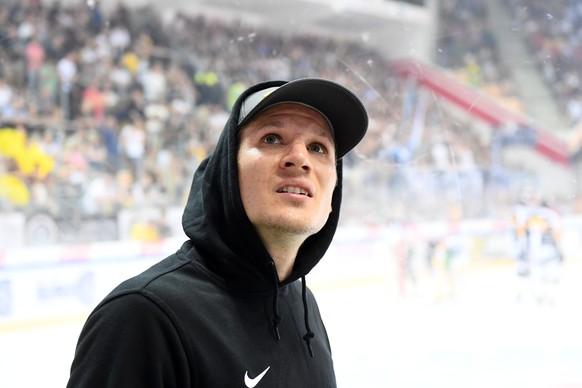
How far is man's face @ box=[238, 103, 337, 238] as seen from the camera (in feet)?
2.56

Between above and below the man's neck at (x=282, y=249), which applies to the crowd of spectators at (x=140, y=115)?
above

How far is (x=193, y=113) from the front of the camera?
177 inches

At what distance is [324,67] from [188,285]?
1849 millimetres

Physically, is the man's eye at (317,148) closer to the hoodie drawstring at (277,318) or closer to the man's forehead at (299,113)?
the man's forehead at (299,113)

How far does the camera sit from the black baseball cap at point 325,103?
0.79 metres

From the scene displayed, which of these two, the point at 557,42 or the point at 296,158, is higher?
the point at 557,42

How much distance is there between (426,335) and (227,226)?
2.64 meters

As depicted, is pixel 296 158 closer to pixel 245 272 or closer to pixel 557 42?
pixel 245 272

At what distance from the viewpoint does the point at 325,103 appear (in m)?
0.83

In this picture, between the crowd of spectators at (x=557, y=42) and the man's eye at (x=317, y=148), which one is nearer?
the man's eye at (x=317, y=148)

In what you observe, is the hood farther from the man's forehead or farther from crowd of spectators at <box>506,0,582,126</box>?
crowd of spectators at <box>506,0,582,126</box>

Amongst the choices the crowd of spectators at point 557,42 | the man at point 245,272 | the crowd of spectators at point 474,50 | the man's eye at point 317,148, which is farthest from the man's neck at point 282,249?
the crowd of spectators at point 557,42

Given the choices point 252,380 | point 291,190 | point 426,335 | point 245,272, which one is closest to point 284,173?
point 291,190

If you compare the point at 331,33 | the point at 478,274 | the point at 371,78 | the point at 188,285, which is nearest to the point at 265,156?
the point at 188,285
